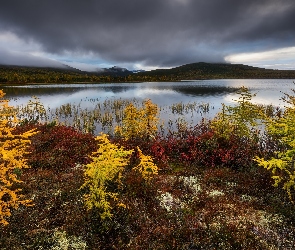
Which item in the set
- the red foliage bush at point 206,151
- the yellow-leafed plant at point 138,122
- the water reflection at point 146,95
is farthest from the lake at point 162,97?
the yellow-leafed plant at point 138,122

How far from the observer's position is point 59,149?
17.0 m

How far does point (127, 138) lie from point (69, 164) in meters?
5.82

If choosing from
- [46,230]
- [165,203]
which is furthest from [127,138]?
[46,230]

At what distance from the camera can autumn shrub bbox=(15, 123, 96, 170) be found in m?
15.2

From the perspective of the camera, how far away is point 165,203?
1010cm

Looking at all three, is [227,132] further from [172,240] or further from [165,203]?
[172,240]

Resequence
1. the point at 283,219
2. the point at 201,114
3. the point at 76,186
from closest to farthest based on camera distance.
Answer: the point at 283,219 < the point at 76,186 < the point at 201,114

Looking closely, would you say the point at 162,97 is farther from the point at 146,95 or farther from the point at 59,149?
the point at 59,149

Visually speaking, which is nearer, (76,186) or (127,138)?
(76,186)

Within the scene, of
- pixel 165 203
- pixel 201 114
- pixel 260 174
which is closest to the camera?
pixel 165 203

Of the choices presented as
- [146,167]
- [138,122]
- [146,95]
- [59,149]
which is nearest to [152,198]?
[146,167]

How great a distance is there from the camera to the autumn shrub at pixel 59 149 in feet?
49.9

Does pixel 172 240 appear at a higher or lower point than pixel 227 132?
lower

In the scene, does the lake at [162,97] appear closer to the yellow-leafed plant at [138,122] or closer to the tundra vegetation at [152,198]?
the yellow-leafed plant at [138,122]
